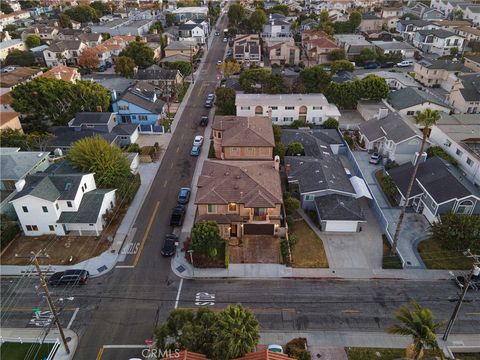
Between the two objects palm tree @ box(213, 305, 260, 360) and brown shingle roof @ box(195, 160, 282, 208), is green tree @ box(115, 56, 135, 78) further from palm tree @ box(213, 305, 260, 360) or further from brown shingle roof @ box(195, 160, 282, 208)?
palm tree @ box(213, 305, 260, 360)

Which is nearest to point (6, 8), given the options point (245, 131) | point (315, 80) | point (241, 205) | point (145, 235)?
point (315, 80)

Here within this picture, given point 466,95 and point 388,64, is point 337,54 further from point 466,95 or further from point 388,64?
point 466,95

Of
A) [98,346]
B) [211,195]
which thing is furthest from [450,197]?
[98,346]

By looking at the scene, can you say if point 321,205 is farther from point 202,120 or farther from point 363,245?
point 202,120

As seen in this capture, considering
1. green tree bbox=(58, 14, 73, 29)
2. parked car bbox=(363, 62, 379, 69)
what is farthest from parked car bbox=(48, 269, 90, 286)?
green tree bbox=(58, 14, 73, 29)

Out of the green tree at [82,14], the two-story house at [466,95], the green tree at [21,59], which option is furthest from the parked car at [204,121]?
the green tree at [82,14]
